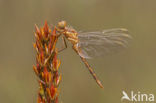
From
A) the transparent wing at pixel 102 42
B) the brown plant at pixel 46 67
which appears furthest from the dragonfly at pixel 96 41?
the brown plant at pixel 46 67

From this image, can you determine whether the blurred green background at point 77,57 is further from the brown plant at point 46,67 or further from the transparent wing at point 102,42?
the brown plant at point 46,67

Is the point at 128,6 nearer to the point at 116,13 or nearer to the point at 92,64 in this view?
the point at 116,13

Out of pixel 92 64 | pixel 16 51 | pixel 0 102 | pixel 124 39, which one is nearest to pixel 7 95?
pixel 0 102

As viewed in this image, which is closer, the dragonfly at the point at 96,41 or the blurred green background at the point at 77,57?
the dragonfly at the point at 96,41

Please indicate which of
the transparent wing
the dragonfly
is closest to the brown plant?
the dragonfly

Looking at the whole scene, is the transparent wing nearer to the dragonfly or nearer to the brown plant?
the dragonfly

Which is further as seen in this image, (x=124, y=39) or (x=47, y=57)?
(x=124, y=39)
